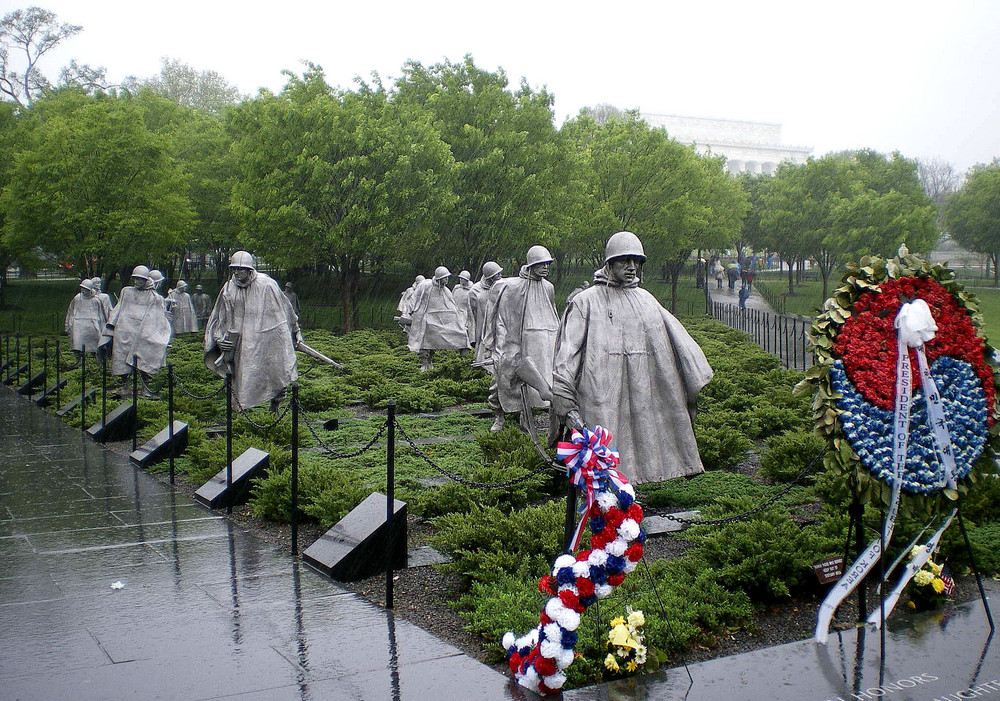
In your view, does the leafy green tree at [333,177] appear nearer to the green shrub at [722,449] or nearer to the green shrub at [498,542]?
the green shrub at [722,449]

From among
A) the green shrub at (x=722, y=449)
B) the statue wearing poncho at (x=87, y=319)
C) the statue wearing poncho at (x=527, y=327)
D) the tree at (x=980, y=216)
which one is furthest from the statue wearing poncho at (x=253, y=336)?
the tree at (x=980, y=216)

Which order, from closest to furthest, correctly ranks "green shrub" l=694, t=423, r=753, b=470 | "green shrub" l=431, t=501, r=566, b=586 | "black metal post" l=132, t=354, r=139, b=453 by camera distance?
"green shrub" l=431, t=501, r=566, b=586 < "green shrub" l=694, t=423, r=753, b=470 < "black metal post" l=132, t=354, r=139, b=453

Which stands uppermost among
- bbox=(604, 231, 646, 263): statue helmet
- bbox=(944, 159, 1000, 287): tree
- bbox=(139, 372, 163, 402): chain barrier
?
bbox=(944, 159, 1000, 287): tree

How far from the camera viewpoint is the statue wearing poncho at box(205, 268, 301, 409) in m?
12.2

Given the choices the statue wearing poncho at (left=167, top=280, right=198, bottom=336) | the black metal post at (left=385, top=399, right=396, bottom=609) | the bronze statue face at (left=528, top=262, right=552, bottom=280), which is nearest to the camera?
the black metal post at (left=385, top=399, right=396, bottom=609)

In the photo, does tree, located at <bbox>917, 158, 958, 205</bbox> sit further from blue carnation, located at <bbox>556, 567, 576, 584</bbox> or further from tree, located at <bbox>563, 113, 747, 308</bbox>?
blue carnation, located at <bbox>556, 567, 576, 584</bbox>

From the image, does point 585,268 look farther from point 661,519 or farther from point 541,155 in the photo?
point 661,519

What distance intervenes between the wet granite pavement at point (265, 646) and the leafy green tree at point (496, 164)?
2598cm

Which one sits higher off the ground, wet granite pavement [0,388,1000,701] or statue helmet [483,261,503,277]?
statue helmet [483,261,503,277]

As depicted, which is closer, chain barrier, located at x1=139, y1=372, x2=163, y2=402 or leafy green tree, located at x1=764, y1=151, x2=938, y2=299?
chain barrier, located at x1=139, y1=372, x2=163, y2=402

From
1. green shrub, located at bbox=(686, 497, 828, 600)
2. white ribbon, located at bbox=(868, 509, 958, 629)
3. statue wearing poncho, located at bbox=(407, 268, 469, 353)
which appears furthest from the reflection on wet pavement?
statue wearing poncho, located at bbox=(407, 268, 469, 353)

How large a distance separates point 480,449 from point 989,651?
6.19m

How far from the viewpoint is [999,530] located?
7.02 metres

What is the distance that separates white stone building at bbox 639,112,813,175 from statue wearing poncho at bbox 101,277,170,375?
87.5 m
